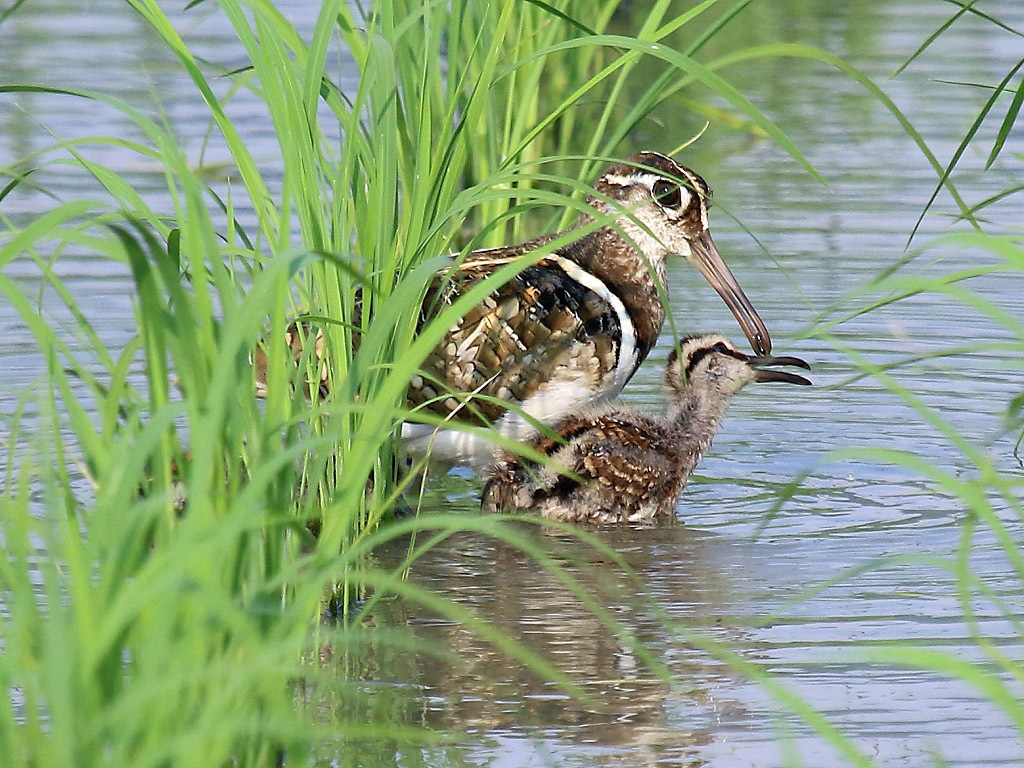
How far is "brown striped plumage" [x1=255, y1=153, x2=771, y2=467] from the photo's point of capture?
5.48m

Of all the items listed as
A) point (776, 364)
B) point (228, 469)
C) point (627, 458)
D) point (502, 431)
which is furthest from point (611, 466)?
point (228, 469)

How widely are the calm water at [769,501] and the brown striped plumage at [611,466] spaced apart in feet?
0.55

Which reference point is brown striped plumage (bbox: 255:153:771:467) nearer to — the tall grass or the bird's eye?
the bird's eye

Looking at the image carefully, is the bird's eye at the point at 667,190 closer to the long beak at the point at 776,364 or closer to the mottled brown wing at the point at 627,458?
the long beak at the point at 776,364

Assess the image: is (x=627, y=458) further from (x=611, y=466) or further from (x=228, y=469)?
(x=228, y=469)

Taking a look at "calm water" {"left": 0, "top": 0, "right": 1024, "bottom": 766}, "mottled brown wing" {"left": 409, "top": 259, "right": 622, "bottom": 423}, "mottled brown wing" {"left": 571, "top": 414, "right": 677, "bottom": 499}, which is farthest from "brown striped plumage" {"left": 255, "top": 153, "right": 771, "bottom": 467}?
"calm water" {"left": 0, "top": 0, "right": 1024, "bottom": 766}

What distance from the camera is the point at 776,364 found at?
5957 mm

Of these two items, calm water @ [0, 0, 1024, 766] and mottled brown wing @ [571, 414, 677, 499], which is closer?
calm water @ [0, 0, 1024, 766]

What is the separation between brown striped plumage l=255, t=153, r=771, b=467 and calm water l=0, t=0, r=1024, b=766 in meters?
0.35

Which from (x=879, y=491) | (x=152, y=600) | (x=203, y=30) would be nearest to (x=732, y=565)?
(x=879, y=491)

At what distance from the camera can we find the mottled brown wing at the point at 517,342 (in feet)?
17.9

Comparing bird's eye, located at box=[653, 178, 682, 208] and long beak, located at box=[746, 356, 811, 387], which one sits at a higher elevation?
bird's eye, located at box=[653, 178, 682, 208]

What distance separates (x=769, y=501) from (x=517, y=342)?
954 millimetres

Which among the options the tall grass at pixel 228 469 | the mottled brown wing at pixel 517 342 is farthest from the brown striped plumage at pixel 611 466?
the tall grass at pixel 228 469
